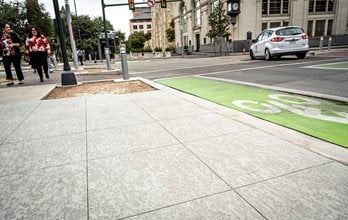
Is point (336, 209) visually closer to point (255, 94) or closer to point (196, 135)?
point (196, 135)

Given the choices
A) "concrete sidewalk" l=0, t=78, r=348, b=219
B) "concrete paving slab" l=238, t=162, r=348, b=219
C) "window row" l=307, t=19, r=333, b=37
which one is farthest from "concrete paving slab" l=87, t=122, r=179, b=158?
"window row" l=307, t=19, r=333, b=37

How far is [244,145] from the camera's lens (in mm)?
2812

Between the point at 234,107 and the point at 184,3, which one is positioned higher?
the point at 184,3

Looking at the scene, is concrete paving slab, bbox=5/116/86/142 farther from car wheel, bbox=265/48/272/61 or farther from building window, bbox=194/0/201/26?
building window, bbox=194/0/201/26

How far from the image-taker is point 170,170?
7.65ft

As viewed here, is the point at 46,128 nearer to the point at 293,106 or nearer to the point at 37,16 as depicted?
the point at 293,106

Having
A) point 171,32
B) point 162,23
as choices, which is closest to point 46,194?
point 171,32

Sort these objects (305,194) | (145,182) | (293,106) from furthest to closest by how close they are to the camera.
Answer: (293,106) < (145,182) < (305,194)

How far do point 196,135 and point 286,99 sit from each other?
2629 millimetres

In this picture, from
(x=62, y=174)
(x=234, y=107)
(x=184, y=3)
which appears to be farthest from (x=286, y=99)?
(x=184, y=3)

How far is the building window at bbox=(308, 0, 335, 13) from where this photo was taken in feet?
120

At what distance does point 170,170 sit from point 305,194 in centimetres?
113

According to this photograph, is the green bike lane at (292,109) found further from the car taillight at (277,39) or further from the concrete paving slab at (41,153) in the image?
the car taillight at (277,39)

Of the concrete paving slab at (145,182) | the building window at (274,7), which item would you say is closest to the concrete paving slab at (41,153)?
the concrete paving slab at (145,182)
